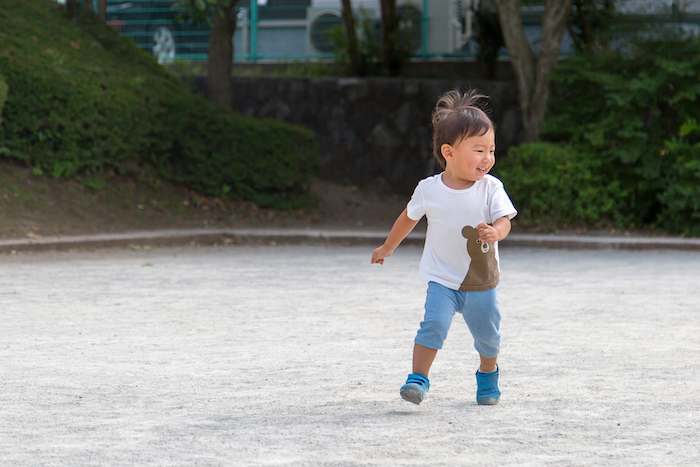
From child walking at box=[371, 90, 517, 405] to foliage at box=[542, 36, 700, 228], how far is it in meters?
9.22

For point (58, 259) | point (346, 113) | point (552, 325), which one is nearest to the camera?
point (552, 325)

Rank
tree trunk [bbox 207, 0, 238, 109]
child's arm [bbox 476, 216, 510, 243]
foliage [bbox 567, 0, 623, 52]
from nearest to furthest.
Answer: child's arm [bbox 476, 216, 510, 243] < tree trunk [bbox 207, 0, 238, 109] < foliage [bbox 567, 0, 623, 52]

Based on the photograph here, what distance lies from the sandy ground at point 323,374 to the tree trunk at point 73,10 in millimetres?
6789

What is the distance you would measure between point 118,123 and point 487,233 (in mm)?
9460

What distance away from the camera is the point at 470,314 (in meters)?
3.72

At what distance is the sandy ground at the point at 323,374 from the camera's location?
10.2ft

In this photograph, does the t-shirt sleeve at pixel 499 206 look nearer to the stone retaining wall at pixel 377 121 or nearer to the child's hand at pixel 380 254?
the child's hand at pixel 380 254

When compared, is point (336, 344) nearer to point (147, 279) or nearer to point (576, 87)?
point (147, 279)

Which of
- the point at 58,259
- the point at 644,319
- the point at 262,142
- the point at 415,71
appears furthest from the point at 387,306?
the point at 415,71

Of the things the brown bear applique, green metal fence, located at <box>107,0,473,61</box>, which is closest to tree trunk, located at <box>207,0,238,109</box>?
green metal fence, located at <box>107,0,473,61</box>

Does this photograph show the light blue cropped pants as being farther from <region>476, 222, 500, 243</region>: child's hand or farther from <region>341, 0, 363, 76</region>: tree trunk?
<region>341, 0, 363, 76</region>: tree trunk

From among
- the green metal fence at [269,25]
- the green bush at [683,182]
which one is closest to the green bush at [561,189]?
the green bush at [683,182]

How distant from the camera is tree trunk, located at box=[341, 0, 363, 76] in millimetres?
16172

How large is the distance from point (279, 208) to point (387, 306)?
23.2ft
